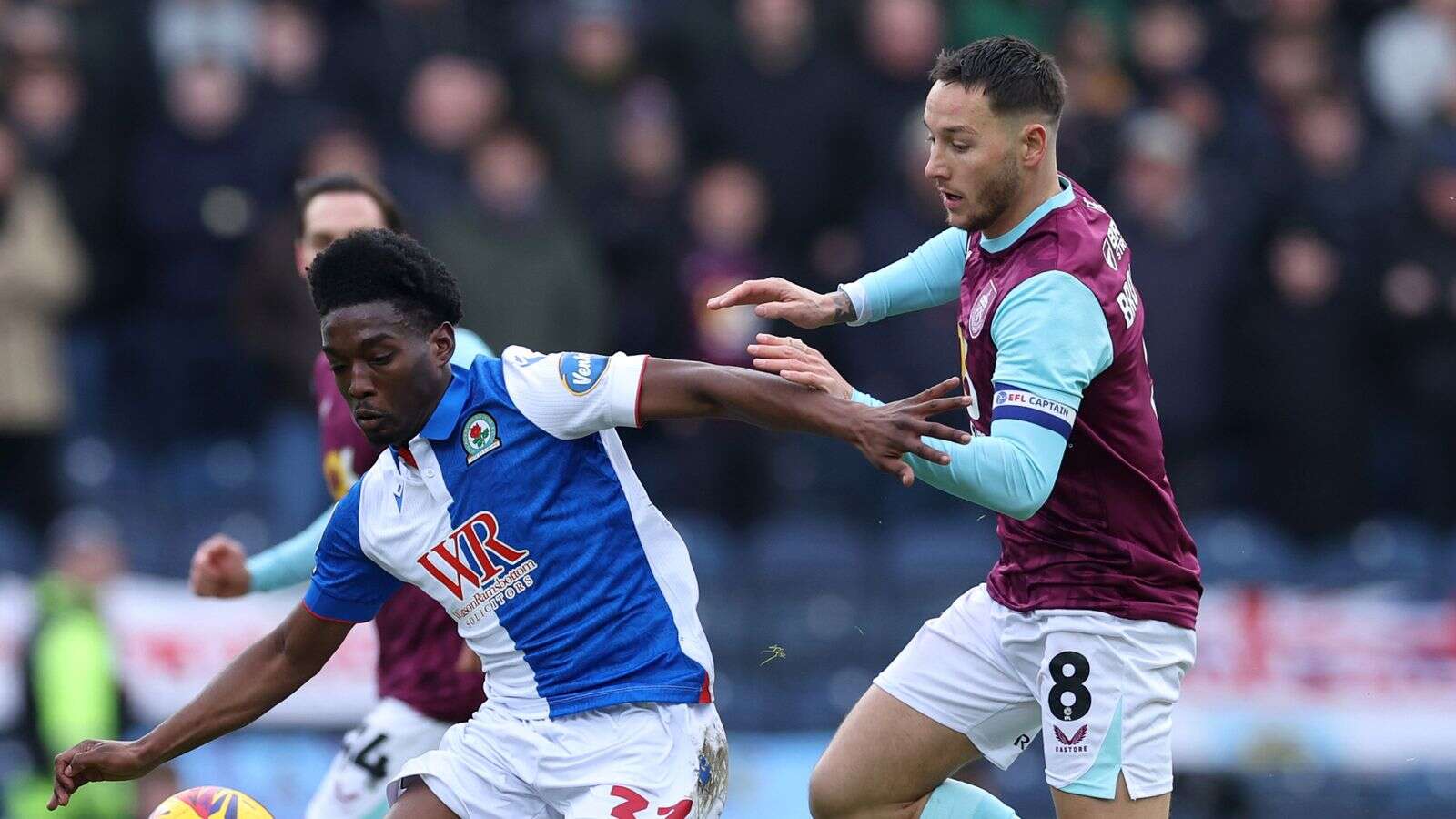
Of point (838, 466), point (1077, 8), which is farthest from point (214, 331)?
point (1077, 8)

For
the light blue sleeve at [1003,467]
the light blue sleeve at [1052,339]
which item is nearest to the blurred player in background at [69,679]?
the light blue sleeve at [1003,467]

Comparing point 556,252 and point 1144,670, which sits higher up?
point 556,252

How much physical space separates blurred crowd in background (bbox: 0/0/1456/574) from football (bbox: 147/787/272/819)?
5.35m

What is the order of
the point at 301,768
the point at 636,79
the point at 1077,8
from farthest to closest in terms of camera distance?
the point at 1077,8 → the point at 636,79 → the point at 301,768

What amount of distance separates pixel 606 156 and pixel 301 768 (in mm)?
3967

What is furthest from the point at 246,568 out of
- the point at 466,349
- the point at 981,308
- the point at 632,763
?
the point at 981,308

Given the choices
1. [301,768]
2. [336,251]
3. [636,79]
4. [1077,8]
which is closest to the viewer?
[336,251]

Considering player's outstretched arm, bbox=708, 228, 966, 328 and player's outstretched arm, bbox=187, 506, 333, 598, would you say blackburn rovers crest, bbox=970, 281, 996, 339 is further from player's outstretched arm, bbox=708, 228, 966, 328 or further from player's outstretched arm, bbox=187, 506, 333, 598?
player's outstretched arm, bbox=187, 506, 333, 598

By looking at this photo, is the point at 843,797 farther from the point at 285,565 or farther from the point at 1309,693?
the point at 1309,693

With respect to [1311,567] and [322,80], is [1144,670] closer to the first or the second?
[1311,567]

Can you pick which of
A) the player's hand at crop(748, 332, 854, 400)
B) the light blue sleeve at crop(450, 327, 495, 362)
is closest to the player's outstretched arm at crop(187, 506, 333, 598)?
the light blue sleeve at crop(450, 327, 495, 362)

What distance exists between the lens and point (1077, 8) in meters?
13.0

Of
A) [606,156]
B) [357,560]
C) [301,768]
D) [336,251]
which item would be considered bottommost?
[301,768]

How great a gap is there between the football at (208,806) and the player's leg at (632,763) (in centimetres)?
94
